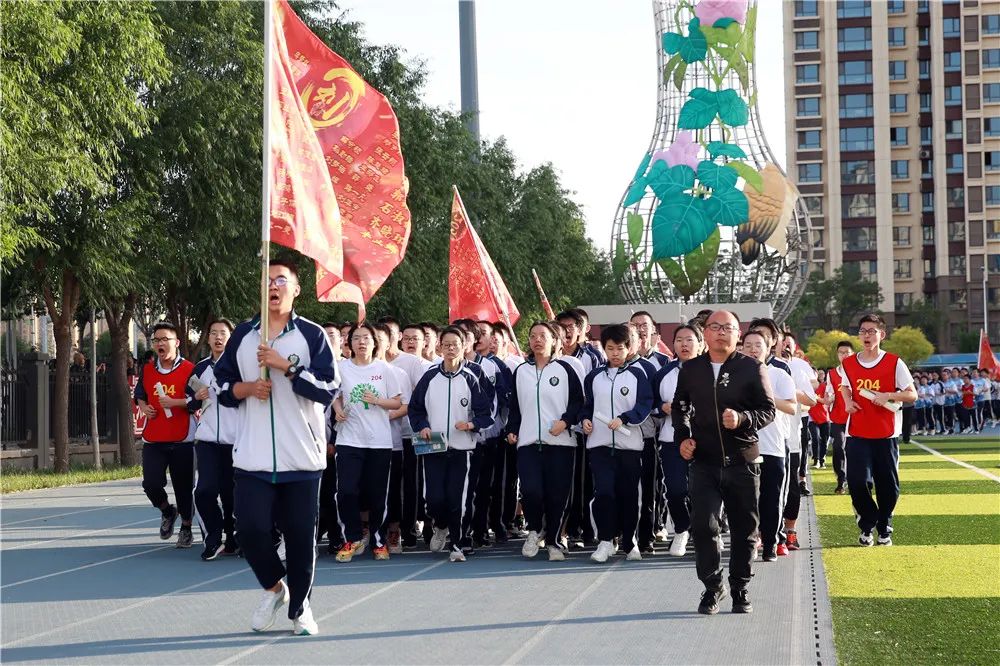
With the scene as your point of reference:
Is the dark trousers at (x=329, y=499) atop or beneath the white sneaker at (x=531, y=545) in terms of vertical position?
atop

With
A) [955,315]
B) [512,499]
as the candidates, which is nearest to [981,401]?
[512,499]

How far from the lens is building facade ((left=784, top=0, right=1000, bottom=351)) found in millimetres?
117188

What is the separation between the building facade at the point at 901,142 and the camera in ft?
384

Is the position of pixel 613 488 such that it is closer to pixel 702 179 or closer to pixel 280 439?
pixel 280 439

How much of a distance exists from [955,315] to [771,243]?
8532cm

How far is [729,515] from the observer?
9359 mm

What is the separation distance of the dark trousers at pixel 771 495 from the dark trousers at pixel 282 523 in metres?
4.74

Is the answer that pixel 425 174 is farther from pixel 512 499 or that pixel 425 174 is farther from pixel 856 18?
pixel 856 18

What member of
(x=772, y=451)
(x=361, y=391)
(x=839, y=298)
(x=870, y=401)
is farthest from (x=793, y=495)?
(x=839, y=298)

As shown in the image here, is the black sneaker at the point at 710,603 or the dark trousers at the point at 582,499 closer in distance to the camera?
the black sneaker at the point at 710,603

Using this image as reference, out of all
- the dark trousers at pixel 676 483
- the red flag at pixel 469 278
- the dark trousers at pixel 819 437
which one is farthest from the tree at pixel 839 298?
the dark trousers at pixel 676 483

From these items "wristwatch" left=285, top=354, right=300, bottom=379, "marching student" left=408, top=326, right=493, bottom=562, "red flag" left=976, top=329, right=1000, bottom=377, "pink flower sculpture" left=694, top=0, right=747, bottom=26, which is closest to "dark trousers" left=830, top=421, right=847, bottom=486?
"marching student" left=408, top=326, right=493, bottom=562

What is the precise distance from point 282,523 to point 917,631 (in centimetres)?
391

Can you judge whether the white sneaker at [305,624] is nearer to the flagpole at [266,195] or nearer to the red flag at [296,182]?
the flagpole at [266,195]
